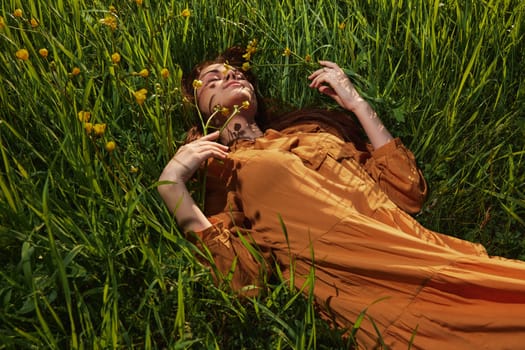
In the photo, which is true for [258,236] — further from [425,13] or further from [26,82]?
[425,13]

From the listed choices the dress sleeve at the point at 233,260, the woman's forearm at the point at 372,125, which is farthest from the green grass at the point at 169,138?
the woman's forearm at the point at 372,125

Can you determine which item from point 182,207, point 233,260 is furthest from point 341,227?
point 182,207

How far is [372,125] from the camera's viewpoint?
80.2 inches

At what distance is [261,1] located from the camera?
252 centimetres

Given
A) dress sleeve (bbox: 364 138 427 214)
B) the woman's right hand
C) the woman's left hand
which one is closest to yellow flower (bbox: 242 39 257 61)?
the woman's left hand

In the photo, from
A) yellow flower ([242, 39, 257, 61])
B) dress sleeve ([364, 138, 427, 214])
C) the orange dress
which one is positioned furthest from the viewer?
yellow flower ([242, 39, 257, 61])

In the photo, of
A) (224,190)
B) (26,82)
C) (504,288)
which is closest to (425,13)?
(224,190)

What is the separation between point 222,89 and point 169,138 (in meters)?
0.30

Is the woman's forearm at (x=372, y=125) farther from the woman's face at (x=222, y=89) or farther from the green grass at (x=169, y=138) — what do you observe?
the woman's face at (x=222, y=89)

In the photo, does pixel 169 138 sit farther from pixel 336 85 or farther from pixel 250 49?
pixel 336 85

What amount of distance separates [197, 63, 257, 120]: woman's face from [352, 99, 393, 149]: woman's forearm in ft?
1.36

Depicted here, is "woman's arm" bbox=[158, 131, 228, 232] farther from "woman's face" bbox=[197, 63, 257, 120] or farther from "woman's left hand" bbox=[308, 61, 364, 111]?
"woman's left hand" bbox=[308, 61, 364, 111]

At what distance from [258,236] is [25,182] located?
743 mm

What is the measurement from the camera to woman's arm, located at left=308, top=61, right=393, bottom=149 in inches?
79.9
